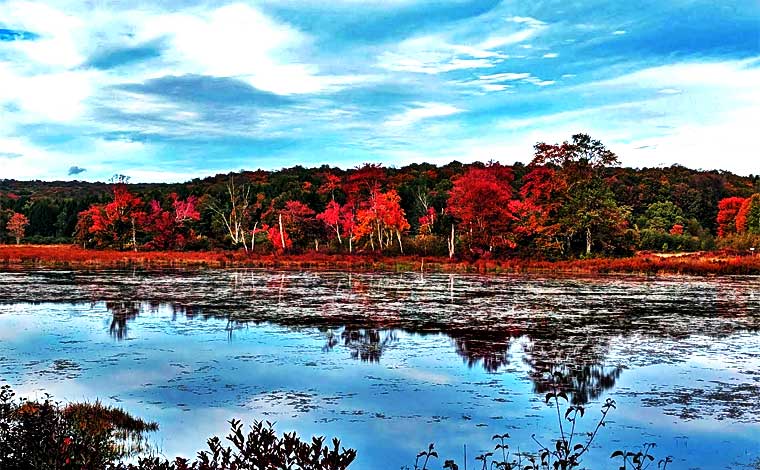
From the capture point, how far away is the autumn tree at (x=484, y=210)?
49.0 m

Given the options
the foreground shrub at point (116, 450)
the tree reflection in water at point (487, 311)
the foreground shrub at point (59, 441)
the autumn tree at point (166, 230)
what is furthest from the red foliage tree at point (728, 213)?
the foreground shrub at point (116, 450)

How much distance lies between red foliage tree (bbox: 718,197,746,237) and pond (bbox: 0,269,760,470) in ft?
171

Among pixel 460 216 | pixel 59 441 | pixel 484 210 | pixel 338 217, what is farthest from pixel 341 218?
pixel 59 441

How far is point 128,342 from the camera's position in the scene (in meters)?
15.3

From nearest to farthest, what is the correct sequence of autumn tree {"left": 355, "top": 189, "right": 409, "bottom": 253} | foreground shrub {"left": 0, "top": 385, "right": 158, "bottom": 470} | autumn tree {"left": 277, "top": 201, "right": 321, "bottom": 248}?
foreground shrub {"left": 0, "top": 385, "right": 158, "bottom": 470}
autumn tree {"left": 355, "top": 189, "right": 409, "bottom": 253}
autumn tree {"left": 277, "top": 201, "right": 321, "bottom": 248}

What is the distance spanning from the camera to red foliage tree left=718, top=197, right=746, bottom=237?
2859 inches

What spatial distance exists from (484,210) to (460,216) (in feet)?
7.82

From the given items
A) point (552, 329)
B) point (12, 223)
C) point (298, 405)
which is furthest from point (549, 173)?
point (12, 223)

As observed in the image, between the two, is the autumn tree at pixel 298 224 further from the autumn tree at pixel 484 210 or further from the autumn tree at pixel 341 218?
the autumn tree at pixel 484 210

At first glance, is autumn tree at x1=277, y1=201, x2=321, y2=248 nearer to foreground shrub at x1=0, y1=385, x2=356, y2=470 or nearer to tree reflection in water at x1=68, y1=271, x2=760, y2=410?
tree reflection in water at x1=68, y1=271, x2=760, y2=410

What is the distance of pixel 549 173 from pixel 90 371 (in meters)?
41.5

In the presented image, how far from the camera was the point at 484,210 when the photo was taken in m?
49.0

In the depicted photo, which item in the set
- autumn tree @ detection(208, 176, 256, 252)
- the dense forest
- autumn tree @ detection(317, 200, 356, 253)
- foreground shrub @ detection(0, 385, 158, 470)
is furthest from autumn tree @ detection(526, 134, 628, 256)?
foreground shrub @ detection(0, 385, 158, 470)

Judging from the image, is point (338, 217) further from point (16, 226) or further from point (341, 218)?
point (16, 226)
